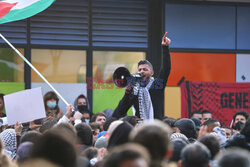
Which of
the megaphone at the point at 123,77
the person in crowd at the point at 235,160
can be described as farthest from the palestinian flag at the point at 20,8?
the person in crowd at the point at 235,160

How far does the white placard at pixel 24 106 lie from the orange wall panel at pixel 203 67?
5.04 metres

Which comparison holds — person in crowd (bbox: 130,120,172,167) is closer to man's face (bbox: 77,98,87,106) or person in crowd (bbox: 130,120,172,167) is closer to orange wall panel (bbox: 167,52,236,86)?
man's face (bbox: 77,98,87,106)

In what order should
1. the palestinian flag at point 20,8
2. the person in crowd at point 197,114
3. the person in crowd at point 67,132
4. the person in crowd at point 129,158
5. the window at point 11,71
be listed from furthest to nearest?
the window at point 11,71
the person in crowd at point 197,114
the palestinian flag at point 20,8
the person in crowd at point 67,132
the person in crowd at point 129,158

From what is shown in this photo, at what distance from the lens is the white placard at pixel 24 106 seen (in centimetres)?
718

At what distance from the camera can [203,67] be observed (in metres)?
11.9

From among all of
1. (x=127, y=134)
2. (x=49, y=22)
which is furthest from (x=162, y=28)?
(x=127, y=134)

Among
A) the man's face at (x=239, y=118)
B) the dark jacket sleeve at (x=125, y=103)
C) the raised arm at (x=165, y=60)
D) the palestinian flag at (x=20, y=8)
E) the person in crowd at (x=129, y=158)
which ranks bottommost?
the man's face at (x=239, y=118)

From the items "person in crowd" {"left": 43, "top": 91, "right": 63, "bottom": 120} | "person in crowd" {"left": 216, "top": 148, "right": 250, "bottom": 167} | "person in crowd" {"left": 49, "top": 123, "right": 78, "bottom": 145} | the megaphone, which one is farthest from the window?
"person in crowd" {"left": 216, "top": 148, "right": 250, "bottom": 167}

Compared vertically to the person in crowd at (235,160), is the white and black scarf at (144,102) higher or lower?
higher

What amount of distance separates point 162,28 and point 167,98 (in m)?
1.69

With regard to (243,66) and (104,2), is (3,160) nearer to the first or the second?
(104,2)

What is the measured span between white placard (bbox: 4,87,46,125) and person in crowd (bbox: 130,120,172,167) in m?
3.98

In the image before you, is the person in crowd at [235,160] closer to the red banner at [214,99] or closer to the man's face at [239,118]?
the man's face at [239,118]

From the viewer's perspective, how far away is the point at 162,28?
11789 mm
